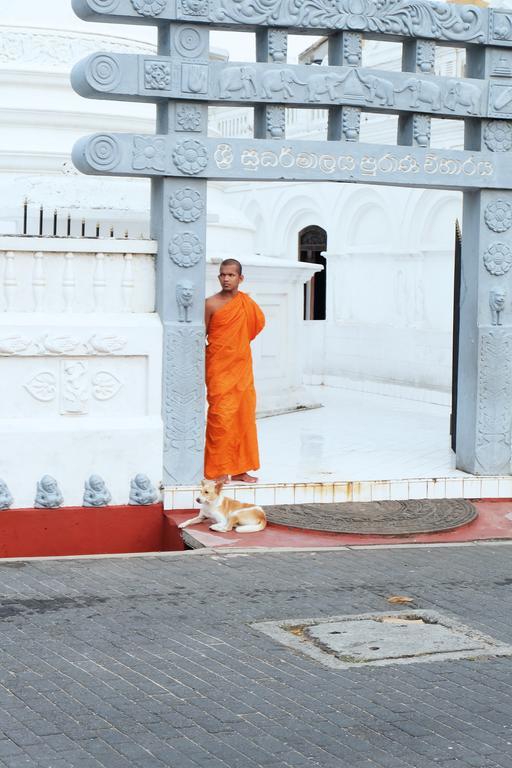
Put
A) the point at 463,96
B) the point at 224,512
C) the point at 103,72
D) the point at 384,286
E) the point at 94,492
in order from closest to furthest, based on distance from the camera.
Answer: the point at 224,512
the point at 103,72
the point at 94,492
the point at 463,96
the point at 384,286

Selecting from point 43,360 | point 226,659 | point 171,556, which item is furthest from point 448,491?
point 226,659

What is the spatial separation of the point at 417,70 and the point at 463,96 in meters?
0.40

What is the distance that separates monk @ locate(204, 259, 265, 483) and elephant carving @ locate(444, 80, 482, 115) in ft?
6.74

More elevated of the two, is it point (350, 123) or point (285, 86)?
point (285, 86)

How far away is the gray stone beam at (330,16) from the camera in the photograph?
8.50 m

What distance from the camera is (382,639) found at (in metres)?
6.14

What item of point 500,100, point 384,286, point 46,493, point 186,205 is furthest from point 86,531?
point 384,286

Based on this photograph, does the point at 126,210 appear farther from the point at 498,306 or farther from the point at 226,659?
the point at 226,659

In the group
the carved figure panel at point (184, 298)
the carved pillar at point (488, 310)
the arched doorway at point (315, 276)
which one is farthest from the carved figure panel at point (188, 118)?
the arched doorway at point (315, 276)

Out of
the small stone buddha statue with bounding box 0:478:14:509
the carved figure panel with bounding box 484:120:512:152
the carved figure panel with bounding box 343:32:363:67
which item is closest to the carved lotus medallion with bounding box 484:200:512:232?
the carved figure panel with bounding box 484:120:512:152

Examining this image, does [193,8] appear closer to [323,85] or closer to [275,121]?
[275,121]

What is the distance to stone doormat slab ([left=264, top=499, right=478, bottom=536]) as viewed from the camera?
27.6 ft

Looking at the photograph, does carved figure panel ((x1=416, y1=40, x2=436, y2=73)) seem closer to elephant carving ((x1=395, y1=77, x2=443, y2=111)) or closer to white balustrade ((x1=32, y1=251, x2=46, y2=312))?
elephant carving ((x1=395, y1=77, x2=443, y2=111))

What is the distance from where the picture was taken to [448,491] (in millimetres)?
9398
